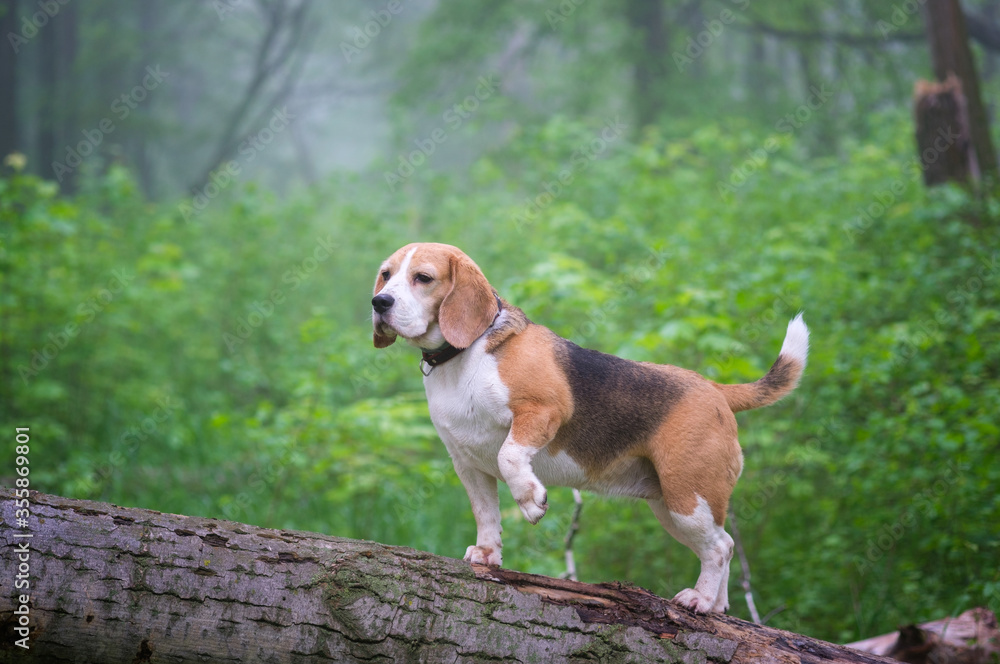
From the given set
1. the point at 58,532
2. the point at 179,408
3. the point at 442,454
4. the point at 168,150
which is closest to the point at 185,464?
the point at 179,408

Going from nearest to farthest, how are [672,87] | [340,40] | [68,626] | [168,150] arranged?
[68,626]
[672,87]
[168,150]
[340,40]

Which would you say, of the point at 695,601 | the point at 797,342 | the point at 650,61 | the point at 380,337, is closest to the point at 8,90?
the point at 650,61

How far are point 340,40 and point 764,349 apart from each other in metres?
26.3

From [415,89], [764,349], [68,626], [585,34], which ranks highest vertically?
[585,34]

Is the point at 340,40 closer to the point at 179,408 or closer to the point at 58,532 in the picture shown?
the point at 179,408

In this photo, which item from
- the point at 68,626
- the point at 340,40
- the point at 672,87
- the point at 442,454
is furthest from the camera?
the point at 340,40

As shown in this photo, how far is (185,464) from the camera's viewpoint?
8547 millimetres

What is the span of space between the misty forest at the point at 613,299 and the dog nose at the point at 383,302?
279 centimetres

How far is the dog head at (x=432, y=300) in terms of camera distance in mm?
3213

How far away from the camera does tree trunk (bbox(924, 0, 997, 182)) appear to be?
1047 cm

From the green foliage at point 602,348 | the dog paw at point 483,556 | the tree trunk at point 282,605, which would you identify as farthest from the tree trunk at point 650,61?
the tree trunk at point 282,605

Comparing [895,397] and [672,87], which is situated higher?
[672,87]

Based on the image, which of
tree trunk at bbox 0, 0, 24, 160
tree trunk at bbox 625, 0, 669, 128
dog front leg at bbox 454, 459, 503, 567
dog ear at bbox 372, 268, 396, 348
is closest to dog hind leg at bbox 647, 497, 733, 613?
dog front leg at bbox 454, 459, 503, 567

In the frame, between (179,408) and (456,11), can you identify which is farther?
(456,11)
